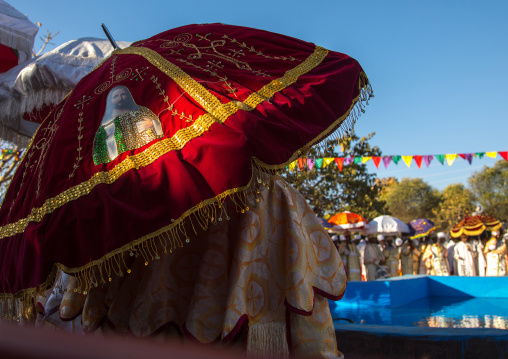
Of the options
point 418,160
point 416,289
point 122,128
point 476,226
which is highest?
point 418,160

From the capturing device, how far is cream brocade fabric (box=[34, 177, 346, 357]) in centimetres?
200

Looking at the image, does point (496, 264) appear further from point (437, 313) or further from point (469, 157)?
→ point (437, 313)

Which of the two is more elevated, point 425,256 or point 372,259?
point 425,256

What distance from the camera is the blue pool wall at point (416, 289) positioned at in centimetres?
689

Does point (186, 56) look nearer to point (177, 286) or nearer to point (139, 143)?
point (139, 143)

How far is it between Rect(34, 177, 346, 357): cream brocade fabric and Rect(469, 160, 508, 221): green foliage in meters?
31.9

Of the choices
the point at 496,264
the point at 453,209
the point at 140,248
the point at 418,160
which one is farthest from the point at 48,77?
the point at 453,209

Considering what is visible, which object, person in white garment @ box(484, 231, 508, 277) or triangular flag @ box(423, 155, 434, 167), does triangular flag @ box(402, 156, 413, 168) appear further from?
person in white garment @ box(484, 231, 508, 277)

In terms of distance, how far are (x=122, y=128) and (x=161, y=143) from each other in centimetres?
31

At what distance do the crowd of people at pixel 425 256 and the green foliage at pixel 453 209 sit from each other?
18569mm

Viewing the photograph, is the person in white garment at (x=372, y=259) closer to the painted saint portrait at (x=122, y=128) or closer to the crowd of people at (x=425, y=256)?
the crowd of people at (x=425, y=256)

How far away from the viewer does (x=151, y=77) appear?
86.8 inches

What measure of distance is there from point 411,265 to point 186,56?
12.6 m

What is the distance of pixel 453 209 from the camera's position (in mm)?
32031
